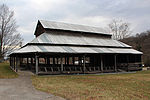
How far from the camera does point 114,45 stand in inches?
969

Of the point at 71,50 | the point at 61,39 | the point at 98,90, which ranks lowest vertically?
the point at 98,90

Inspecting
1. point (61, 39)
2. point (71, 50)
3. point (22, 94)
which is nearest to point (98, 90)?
point (22, 94)

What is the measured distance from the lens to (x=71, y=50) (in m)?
18.0

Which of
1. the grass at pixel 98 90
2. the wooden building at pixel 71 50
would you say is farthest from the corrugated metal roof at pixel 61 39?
the grass at pixel 98 90

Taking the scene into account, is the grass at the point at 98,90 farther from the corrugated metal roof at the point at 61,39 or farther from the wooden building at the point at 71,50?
the corrugated metal roof at the point at 61,39

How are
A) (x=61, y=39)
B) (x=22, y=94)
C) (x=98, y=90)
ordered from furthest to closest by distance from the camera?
(x=61, y=39)
(x=98, y=90)
(x=22, y=94)

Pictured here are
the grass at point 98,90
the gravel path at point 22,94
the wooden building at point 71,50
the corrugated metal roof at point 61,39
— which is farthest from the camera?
the corrugated metal roof at point 61,39

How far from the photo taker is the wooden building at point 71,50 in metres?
17.3

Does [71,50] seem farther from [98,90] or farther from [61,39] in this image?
Result: [98,90]

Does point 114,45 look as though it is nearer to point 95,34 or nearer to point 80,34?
point 95,34

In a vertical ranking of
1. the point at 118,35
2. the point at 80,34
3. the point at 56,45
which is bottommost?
the point at 56,45

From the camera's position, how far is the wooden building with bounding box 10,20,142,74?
56.8 ft

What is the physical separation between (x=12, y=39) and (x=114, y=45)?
72.5 feet

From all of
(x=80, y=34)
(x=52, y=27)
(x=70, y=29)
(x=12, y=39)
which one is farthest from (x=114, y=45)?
(x=12, y=39)
